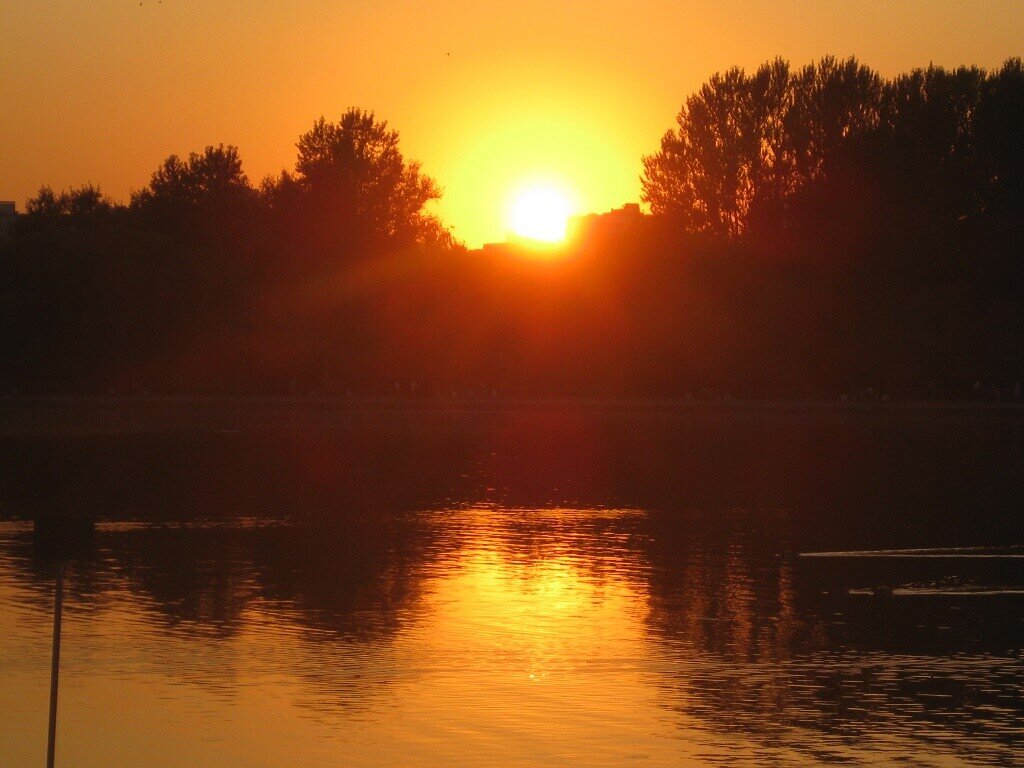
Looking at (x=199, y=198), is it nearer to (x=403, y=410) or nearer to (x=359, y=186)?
(x=359, y=186)

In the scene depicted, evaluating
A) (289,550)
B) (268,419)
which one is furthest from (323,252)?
(289,550)

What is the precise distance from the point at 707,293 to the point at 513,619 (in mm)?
57171

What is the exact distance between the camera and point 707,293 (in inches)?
2739

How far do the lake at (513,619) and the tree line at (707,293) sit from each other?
3864cm

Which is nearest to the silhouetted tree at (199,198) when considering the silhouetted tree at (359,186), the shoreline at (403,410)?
the silhouetted tree at (359,186)

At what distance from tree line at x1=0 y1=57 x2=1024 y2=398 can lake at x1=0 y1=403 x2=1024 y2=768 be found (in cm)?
3864

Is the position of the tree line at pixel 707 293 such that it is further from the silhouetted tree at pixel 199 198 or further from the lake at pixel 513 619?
the lake at pixel 513 619

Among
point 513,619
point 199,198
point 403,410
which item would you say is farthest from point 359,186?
point 513,619

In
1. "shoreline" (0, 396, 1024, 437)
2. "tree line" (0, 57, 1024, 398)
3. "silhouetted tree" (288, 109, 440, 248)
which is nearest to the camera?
"shoreline" (0, 396, 1024, 437)

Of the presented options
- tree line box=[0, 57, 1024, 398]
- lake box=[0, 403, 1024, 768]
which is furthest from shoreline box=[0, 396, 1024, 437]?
lake box=[0, 403, 1024, 768]

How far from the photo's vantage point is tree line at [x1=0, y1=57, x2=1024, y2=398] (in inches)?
2665

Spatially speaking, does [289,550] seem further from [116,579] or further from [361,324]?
[361,324]

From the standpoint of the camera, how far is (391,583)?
15.4 m

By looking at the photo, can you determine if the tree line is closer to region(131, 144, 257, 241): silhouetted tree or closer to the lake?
region(131, 144, 257, 241): silhouetted tree
